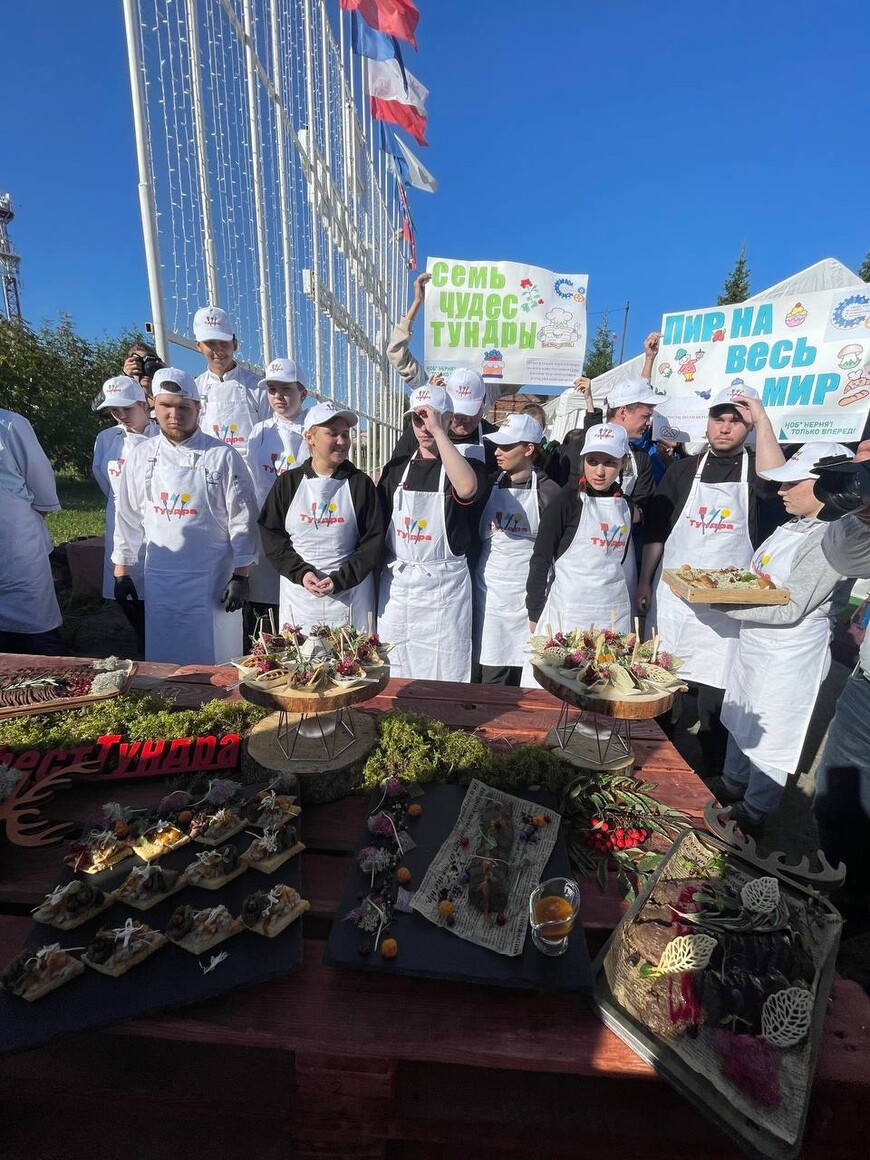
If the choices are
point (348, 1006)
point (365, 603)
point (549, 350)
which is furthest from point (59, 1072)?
point (549, 350)

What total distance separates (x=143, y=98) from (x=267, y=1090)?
6181 mm

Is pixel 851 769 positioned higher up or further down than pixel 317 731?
further down

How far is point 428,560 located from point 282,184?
6.59m

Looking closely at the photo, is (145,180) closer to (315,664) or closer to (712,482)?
(315,664)

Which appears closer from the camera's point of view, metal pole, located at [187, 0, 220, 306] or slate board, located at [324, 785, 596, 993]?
slate board, located at [324, 785, 596, 993]

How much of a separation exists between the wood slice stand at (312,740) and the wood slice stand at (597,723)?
2.20ft

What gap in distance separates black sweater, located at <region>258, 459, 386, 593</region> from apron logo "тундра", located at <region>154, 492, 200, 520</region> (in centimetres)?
53

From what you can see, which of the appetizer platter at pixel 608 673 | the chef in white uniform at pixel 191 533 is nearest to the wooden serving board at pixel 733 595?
the appetizer platter at pixel 608 673

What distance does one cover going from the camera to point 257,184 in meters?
6.34

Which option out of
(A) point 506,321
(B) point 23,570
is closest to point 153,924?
(B) point 23,570

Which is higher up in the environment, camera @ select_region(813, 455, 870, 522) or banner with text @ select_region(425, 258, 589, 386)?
banner with text @ select_region(425, 258, 589, 386)

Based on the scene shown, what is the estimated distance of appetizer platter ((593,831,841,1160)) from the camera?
1.03 metres

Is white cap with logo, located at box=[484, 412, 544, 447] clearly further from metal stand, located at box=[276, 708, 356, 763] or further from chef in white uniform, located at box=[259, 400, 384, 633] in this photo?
metal stand, located at box=[276, 708, 356, 763]

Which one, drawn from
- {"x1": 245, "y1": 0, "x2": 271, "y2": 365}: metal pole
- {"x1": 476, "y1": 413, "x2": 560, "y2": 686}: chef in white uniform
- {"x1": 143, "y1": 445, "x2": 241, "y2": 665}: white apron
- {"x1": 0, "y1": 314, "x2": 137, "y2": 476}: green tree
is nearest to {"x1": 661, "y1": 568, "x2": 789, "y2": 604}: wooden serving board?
{"x1": 476, "y1": 413, "x2": 560, "y2": 686}: chef in white uniform
